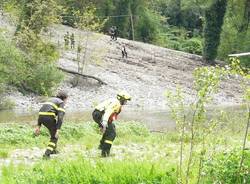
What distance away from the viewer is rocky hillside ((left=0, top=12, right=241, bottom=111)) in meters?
43.6

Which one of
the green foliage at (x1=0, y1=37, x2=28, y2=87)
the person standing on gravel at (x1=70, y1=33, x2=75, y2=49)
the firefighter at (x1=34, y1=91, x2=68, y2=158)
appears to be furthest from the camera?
the person standing on gravel at (x1=70, y1=33, x2=75, y2=49)

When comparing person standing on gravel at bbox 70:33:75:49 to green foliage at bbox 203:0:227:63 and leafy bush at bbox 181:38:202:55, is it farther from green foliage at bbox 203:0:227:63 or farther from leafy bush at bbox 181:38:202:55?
leafy bush at bbox 181:38:202:55

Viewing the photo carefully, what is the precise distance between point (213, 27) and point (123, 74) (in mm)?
16087

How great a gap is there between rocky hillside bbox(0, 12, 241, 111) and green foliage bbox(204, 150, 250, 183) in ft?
93.8

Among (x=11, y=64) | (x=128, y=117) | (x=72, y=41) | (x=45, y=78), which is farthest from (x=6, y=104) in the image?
(x=72, y=41)

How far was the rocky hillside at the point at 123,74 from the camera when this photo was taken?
1716 inches

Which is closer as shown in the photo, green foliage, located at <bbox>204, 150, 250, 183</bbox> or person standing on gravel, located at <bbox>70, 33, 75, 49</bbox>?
green foliage, located at <bbox>204, 150, 250, 183</bbox>

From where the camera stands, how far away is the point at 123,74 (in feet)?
171

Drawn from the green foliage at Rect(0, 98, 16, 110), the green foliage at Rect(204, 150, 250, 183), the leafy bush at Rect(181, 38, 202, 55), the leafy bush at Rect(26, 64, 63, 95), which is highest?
the green foliage at Rect(204, 150, 250, 183)

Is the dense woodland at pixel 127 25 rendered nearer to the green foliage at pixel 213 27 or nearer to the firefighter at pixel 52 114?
the green foliage at pixel 213 27

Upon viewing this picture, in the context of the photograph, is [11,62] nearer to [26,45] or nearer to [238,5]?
[26,45]

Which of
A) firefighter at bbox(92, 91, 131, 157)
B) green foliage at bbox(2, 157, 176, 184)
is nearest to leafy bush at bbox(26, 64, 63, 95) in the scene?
firefighter at bbox(92, 91, 131, 157)

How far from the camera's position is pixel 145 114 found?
38.1 meters

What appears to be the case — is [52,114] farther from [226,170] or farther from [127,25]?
[127,25]
